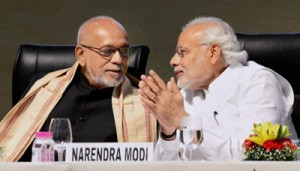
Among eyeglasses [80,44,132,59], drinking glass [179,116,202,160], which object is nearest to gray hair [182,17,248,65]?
eyeglasses [80,44,132,59]

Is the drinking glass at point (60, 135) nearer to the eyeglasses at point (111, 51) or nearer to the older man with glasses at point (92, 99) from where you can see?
the older man with glasses at point (92, 99)

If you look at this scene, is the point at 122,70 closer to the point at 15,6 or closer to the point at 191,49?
the point at 191,49

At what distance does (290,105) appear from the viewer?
10.2 ft

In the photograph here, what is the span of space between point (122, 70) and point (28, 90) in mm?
429

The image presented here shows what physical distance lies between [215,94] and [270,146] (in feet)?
3.19

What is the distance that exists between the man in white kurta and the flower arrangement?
368 millimetres

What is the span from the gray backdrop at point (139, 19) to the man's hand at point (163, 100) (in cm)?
191

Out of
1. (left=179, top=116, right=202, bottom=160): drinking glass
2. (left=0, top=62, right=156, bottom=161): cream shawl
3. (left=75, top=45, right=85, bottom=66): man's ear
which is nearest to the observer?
(left=179, top=116, right=202, bottom=160): drinking glass

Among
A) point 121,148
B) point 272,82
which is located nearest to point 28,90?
point 272,82

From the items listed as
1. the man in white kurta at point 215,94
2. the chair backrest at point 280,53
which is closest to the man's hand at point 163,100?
the man in white kurta at point 215,94

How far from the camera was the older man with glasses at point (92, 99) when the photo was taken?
3197mm

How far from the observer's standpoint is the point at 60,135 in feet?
7.97

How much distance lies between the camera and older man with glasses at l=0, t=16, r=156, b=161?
3.20 metres

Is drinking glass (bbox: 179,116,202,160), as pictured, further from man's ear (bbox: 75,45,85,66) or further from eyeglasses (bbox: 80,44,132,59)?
man's ear (bbox: 75,45,85,66)
